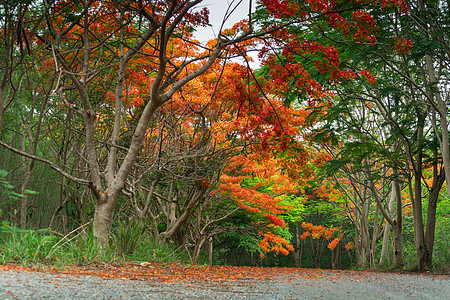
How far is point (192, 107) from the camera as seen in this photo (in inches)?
339

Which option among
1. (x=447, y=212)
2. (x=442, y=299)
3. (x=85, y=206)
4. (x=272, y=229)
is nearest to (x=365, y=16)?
(x=442, y=299)

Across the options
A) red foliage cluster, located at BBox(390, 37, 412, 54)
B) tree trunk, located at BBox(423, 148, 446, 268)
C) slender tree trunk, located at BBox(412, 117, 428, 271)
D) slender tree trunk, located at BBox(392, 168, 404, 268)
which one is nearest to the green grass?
red foliage cluster, located at BBox(390, 37, 412, 54)

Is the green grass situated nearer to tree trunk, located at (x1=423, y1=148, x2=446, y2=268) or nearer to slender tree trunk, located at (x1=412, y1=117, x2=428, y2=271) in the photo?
slender tree trunk, located at (x1=412, y1=117, x2=428, y2=271)

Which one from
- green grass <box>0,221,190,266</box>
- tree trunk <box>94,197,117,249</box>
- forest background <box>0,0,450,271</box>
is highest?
forest background <box>0,0,450,271</box>

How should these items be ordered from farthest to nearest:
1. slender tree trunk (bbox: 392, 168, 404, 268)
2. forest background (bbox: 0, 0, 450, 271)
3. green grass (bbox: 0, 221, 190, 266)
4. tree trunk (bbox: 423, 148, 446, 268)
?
slender tree trunk (bbox: 392, 168, 404, 268) < tree trunk (bbox: 423, 148, 446, 268) < forest background (bbox: 0, 0, 450, 271) < green grass (bbox: 0, 221, 190, 266)

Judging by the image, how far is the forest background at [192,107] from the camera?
5121mm

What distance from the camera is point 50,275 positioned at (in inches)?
134

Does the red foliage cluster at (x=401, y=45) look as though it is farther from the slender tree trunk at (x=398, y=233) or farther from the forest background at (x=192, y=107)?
the slender tree trunk at (x=398, y=233)

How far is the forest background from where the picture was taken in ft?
16.8

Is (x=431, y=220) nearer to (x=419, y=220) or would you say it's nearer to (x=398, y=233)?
(x=419, y=220)


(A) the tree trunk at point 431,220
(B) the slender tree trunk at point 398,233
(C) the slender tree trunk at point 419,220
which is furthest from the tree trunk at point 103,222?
(B) the slender tree trunk at point 398,233

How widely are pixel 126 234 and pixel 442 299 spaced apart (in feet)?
15.3

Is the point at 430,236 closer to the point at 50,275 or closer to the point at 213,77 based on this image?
the point at 213,77

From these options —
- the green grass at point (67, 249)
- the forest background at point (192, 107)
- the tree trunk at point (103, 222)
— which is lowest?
the green grass at point (67, 249)
